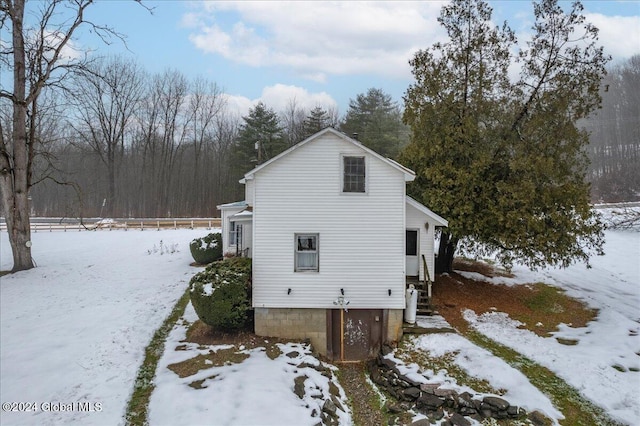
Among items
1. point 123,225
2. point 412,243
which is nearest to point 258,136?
point 123,225

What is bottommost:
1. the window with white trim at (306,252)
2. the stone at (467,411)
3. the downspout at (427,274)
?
the stone at (467,411)

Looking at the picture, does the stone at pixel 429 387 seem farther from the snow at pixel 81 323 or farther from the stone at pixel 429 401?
the snow at pixel 81 323

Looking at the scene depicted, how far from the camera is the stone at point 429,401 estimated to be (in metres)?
9.01

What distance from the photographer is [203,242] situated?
1856cm

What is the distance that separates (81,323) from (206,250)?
738 centimetres

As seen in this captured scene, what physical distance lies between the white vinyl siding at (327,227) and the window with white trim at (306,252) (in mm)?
168

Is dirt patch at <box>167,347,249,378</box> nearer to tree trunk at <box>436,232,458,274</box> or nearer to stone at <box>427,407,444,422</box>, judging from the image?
stone at <box>427,407,444,422</box>

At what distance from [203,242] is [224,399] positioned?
11410 mm

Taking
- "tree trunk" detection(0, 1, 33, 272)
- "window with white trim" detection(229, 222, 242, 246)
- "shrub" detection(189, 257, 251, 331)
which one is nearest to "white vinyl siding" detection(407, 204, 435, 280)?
"shrub" detection(189, 257, 251, 331)

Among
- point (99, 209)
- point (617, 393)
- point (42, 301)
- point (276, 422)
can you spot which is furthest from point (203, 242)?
point (99, 209)

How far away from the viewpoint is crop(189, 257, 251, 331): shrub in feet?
35.2

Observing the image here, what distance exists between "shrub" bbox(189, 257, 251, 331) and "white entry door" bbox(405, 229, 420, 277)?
6175mm

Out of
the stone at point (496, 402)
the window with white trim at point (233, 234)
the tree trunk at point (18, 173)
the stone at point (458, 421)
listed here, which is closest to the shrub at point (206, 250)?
the window with white trim at point (233, 234)

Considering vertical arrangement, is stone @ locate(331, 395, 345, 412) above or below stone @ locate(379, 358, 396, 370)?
below
